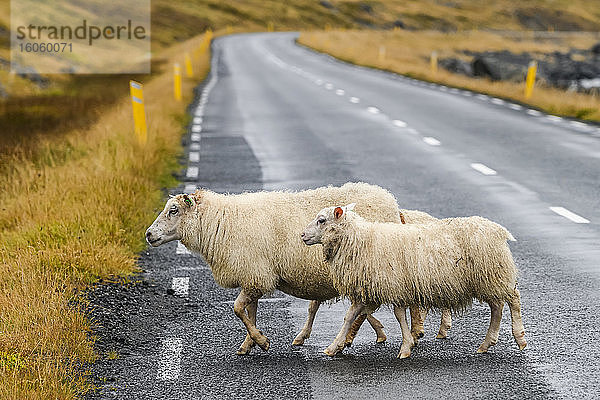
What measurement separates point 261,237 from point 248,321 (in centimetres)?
63

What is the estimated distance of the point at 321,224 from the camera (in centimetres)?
661

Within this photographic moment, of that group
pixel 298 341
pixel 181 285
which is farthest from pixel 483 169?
pixel 298 341

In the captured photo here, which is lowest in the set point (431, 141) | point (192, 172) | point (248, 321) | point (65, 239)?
point (192, 172)

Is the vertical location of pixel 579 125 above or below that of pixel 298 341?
below

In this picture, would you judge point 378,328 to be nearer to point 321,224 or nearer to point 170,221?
point 321,224

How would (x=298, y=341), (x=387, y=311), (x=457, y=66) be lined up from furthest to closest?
(x=457, y=66)
(x=387, y=311)
(x=298, y=341)

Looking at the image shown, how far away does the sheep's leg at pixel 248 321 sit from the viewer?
6812 millimetres

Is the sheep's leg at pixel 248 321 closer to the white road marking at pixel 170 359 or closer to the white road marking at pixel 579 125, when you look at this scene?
the white road marking at pixel 170 359

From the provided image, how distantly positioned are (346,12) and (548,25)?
140ft

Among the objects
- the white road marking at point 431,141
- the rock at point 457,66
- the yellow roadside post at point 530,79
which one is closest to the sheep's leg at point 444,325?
the white road marking at point 431,141

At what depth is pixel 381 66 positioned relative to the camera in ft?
148

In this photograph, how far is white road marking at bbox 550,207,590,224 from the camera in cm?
1084

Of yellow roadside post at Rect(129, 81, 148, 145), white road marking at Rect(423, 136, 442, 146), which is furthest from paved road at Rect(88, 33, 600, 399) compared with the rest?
yellow roadside post at Rect(129, 81, 148, 145)

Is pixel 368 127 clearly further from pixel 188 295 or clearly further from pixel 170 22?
pixel 170 22
